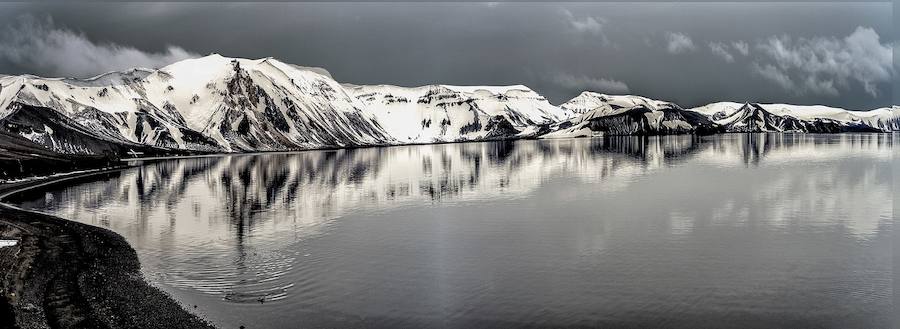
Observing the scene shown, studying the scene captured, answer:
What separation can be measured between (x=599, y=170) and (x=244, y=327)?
117836 mm

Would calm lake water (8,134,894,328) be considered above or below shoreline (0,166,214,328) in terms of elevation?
below

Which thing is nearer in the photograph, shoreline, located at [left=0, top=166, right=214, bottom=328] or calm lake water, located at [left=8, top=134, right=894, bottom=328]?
shoreline, located at [left=0, top=166, right=214, bottom=328]

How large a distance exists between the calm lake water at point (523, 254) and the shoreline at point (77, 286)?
1.73m

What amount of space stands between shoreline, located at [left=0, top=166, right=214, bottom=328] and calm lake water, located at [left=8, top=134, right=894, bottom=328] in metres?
1.73

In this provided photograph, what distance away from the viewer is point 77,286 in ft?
126

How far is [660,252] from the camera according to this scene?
49.0 metres

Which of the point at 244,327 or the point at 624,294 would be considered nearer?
the point at 244,327

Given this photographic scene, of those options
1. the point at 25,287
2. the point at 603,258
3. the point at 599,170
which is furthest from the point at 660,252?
the point at 599,170

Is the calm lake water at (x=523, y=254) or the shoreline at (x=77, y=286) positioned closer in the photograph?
the shoreline at (x=77, y=286)

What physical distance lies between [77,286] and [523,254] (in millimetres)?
28613

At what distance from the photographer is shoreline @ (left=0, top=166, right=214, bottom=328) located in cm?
3196

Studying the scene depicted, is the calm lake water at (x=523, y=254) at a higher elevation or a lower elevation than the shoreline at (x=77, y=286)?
lower

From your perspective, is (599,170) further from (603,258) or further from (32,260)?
(32,260)

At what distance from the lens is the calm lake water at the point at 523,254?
3447 cm
